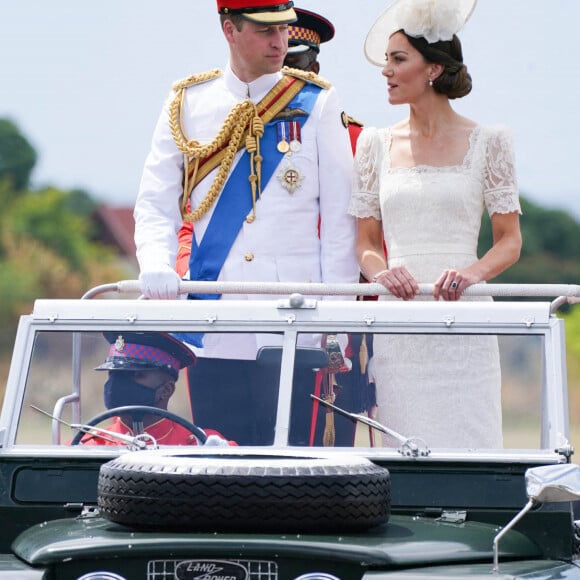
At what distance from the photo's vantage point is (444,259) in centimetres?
→ 700

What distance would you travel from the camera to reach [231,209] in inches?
287

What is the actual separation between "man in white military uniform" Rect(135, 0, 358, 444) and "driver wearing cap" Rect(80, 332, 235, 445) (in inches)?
25.9

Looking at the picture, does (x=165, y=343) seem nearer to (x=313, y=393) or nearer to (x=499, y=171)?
(x=313, y=393)

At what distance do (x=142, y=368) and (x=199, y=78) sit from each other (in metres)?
1.65

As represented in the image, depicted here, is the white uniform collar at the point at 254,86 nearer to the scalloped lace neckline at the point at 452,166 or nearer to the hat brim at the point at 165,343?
the scalloped lace neckline at the point at 452,166

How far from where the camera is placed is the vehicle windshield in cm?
617

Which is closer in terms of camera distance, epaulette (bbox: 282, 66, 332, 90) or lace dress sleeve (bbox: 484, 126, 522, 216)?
lace dress sleeve (bbox: 484, 126, 522, 216)

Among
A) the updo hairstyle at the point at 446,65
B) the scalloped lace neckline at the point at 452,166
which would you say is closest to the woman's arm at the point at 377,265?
the scalloped lace neckline at the point at 452,166

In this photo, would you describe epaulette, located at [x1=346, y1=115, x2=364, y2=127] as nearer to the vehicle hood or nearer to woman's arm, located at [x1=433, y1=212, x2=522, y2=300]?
woman's arm, located at [x1=433, y1=212, x2=522, y2=300]

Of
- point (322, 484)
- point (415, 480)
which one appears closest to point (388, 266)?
point (415, 480)

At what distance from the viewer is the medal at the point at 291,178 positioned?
7219mm

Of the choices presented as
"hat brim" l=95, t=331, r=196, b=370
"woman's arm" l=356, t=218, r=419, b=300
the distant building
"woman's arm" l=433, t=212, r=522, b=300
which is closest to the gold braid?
"woman's arm" l=356, t=218, r=419, b=300

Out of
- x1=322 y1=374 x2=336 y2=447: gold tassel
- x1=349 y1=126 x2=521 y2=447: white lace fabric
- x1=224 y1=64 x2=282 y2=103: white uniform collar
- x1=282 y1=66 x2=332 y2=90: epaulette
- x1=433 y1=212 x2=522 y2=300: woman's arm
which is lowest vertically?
x1=322 y1=374 x2=336 y2=447: gold tassel

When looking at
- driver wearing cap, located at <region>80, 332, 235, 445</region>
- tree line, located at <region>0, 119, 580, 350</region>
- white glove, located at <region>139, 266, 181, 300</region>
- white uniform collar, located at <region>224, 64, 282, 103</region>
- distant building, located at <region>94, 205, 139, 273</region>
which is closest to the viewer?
driver wearing cap, located at <region>80, 332, 235, 445</region>
